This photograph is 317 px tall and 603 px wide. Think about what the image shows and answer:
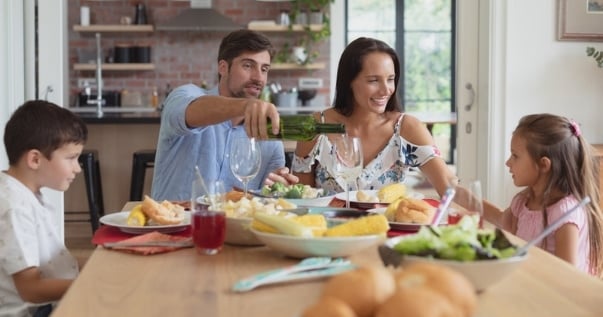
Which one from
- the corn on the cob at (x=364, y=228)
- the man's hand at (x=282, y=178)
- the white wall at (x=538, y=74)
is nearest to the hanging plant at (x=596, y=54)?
the white wall at (x=538, y=74)

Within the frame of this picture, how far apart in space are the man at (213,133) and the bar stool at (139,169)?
2.25 m

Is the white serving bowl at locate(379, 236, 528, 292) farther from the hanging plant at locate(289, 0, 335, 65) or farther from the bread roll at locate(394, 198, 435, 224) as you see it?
the hanging plant at locate(289, 0, 335, 65)

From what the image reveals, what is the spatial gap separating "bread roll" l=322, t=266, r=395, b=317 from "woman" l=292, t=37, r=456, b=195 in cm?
170

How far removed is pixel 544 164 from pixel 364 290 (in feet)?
4.83

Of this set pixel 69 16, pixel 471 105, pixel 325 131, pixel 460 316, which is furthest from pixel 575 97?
pixel 69 16

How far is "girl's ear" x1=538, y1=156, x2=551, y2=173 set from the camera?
86.9 inches

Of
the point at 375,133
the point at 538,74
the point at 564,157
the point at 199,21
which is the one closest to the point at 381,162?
the point at 375,133

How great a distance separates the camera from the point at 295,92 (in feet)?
23.9

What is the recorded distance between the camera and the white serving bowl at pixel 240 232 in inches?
62.0

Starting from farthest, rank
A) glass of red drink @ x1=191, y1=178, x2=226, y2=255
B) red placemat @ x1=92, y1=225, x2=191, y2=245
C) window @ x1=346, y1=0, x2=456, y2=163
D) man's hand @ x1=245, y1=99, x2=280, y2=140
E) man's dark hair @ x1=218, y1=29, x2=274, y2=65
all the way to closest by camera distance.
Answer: window @ x1=346, y1=0, x2=456, y2=163 < man's dark hair @ x1=218, y1=29, x2=274, y2=65 < man's hand @ x1=245, y1=99, x2=280, y2=140 < red placemat @ x1=92, y1=225, x2=191, y2=245 < glass of red drink @ x1=191, y1=178, x2=226, y2=255

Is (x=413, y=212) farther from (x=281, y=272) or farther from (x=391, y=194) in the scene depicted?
(x=281, y=272)

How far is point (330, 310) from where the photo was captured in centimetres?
84

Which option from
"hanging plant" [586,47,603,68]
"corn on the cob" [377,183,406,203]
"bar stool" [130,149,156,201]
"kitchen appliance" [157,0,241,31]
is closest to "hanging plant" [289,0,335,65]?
"kitchen appliance" [157,0,241,31]

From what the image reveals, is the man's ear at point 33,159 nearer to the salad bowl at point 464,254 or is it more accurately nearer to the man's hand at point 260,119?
A: the man's hand at point 260,119
